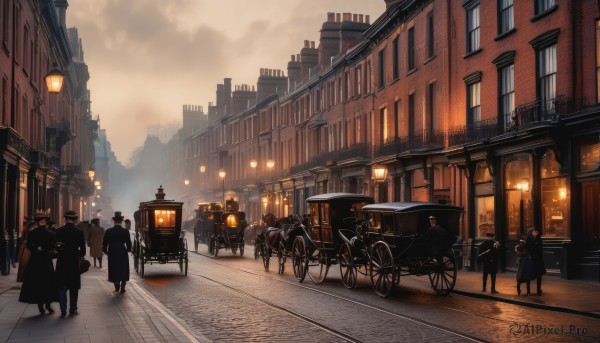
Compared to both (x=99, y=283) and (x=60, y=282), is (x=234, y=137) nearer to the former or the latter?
(x=99, y=283)

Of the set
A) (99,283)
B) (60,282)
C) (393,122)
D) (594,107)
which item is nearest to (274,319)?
(60,282)

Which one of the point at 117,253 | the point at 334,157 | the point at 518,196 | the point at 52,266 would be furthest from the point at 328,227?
the point at 334,157

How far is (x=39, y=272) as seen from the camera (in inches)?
556

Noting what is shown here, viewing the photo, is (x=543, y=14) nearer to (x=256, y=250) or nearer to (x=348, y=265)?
(x=348, y=265)

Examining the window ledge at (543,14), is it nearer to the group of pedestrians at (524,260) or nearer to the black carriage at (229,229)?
the group of pedestrians at (524,260)

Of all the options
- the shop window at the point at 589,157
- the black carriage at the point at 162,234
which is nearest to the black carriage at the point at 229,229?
the black carriage at the point at 162,234

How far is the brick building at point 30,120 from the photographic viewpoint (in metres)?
27.3

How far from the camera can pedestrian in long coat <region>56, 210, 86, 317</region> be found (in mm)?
14203

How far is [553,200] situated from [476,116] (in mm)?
6185

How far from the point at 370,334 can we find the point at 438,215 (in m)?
6.95

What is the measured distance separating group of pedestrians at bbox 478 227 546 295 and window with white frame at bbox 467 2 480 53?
1145cm

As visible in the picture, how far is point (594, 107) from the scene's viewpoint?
849 inches

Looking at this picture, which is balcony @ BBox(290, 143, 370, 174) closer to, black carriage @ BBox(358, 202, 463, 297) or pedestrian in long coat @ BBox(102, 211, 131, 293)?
black carriage @ BBox(358, 202, 463, 297)

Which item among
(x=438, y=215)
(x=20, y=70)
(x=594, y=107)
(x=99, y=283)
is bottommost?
(x=99, y=283)
